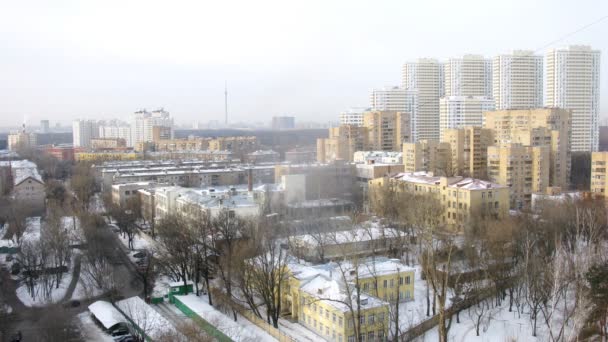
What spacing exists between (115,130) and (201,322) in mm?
33311

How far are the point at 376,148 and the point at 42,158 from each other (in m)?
12.7

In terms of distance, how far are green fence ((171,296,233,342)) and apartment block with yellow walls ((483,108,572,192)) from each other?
24.9 ft

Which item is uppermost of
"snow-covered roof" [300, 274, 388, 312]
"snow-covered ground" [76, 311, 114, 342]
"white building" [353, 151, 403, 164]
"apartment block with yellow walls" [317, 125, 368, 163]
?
"apartment block with yellow walls" [317, 125, 368, 163]

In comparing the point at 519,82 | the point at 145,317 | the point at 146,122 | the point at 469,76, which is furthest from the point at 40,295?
the point at 146,122

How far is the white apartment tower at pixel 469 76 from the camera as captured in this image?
2208 cm

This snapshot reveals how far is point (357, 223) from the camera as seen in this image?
8.54 meters

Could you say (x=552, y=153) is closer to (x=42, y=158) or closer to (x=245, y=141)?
(x=245, y=141)

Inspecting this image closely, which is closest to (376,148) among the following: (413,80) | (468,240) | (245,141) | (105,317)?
(245,141)

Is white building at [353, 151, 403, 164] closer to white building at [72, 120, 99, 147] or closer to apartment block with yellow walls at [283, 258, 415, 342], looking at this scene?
apartment block with yellow walls at [283, 258, 415, 342]

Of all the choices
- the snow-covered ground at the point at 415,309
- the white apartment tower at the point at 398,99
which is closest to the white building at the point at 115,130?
the white apartment tower at the point at 398,99

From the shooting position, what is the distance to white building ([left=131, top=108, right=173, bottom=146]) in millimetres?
32750

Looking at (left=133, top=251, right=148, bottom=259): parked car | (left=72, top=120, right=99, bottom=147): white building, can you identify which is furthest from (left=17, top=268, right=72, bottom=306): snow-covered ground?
(left=72, top=120, right=99, bottom=147): white building

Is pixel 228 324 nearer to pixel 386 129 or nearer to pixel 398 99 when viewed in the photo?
pixel 386 129

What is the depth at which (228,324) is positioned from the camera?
5164 mm
